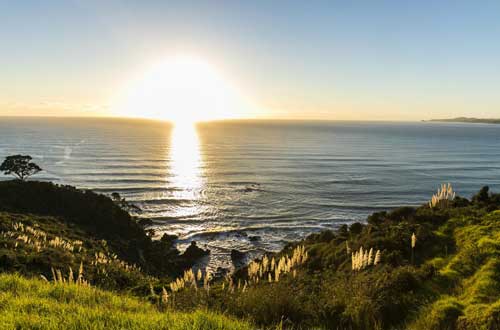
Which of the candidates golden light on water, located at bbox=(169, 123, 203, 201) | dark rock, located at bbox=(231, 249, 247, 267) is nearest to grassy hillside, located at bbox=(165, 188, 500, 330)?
dark rock, located at bbox=(231, 249, 247, 267)

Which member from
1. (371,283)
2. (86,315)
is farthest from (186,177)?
(86,315)

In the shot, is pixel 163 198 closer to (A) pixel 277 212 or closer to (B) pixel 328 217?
(A) pixel 277 212

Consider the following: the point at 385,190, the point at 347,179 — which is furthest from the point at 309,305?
the point at 347,179

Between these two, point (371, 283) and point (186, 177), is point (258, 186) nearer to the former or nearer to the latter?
point (186, 177)

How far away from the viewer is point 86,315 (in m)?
4.17

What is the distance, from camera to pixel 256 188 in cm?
5372

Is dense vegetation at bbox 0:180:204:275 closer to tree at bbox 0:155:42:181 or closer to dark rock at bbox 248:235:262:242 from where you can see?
dark rock at bbox 248:235:262:242

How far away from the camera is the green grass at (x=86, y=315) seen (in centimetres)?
384

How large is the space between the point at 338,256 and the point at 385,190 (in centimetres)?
4335

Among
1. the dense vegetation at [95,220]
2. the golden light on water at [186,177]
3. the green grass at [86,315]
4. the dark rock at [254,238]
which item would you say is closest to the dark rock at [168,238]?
the dense vegetation at [95,220]

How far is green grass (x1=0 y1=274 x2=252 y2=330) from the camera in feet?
12.6

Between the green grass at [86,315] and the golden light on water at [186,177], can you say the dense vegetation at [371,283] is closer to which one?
the green grass at [86,315]

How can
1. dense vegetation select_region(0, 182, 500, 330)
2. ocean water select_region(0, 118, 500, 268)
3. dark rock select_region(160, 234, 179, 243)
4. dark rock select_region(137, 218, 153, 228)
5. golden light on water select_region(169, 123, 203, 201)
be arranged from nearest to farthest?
dense vegetation select_region(0, 182, 500, 330)
dark rock select_region(160, 234, 179, 243)
ocean water select_region(0, 118, 500, 268)
dark rock select_region(137, 218, 153, 228)
golden light on water select_region(169, 123, 203, 201)

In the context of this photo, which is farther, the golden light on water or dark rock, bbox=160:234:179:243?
the golden light on water
